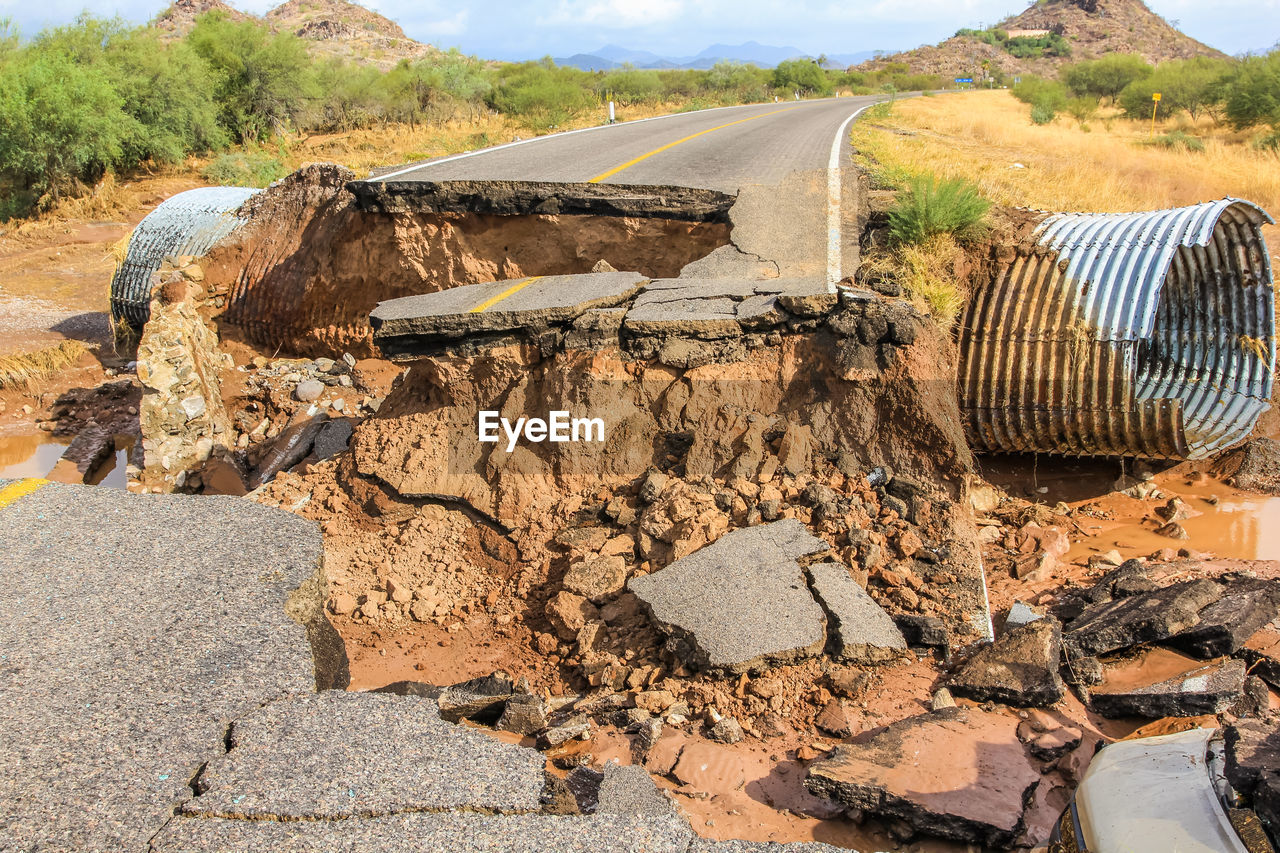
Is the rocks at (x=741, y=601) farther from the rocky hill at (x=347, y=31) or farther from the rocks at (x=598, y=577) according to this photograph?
the rocky hill at (x=347, y=31)

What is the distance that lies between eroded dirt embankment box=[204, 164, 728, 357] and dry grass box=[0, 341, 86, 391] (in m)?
3.04

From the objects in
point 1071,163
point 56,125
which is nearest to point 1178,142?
point 1071,163

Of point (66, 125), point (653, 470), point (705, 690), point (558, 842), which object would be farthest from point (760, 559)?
point (66, 125)

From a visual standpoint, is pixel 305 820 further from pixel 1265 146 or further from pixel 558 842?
pixel 1265 146

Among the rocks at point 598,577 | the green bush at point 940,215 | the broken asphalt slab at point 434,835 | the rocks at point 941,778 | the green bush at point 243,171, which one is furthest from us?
the green bush at point 243,171

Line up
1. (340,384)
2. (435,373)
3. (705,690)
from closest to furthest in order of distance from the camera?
(705,690)
(435,373)
(340,384)

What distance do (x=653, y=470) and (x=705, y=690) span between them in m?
1.78

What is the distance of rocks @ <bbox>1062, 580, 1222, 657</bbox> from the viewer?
169 inches

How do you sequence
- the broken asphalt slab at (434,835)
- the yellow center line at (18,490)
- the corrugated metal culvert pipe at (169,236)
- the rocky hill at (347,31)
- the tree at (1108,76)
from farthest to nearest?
the rocky hill at (347,31) → the tree at (1108,76) → the corrugated metal culvert pipe at (169,236) → the yellow center line at (18,490) → the broken asphalt slab at (434,835)

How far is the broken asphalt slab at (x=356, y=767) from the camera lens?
2.96 metres

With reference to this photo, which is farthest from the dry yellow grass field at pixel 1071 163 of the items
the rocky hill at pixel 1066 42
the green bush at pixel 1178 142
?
the rocky hill at pixel 1066 42

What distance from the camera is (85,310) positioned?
1342cm

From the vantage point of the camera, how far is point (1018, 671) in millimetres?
4074

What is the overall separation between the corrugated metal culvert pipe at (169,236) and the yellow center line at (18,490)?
5788 millimetres
